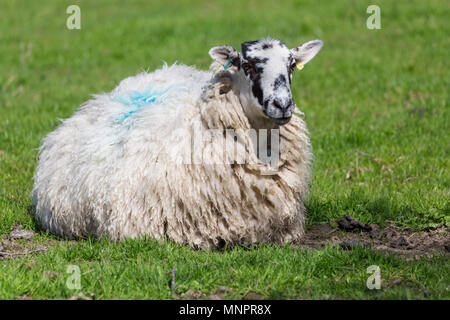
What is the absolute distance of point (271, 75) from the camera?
15.4 feet

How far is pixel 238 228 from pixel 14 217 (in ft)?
6.44

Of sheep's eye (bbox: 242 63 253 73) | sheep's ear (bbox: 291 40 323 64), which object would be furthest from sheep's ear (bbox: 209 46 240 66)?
sheep's ear (bbox: 291 40 323 64)

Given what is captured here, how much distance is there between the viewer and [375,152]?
23.8ft

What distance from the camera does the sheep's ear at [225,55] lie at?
4965 millimetres

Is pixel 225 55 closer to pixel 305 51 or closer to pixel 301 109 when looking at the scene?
pixel 305 51

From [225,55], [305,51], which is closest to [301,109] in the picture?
[305,51]

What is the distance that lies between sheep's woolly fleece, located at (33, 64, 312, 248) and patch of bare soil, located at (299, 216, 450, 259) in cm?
24

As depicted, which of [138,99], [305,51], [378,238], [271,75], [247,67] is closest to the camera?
[271,75]

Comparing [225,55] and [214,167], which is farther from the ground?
[225,55]

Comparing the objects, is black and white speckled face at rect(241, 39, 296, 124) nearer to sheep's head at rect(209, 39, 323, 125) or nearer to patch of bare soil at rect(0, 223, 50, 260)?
sheep's head at rect(209, 39, 323, 125)

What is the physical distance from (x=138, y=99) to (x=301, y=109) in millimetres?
3503

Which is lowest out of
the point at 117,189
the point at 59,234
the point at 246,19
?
the point at 59,234
